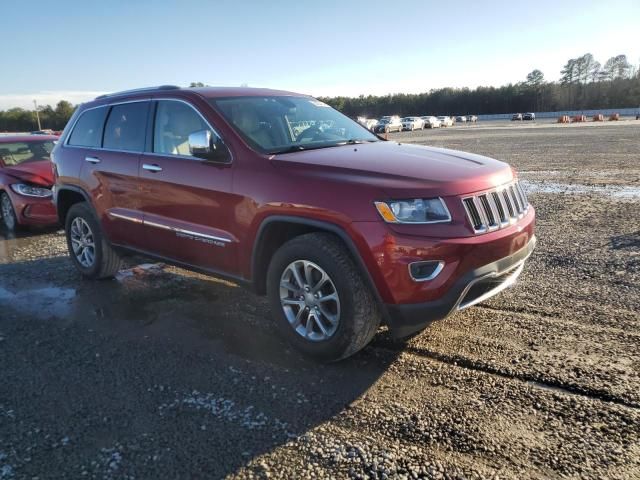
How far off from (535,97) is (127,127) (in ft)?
391

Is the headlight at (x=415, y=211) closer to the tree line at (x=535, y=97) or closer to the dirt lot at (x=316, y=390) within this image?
the dirt lot at (x=316, y=390)

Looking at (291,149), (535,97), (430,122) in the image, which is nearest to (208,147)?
(291,149)

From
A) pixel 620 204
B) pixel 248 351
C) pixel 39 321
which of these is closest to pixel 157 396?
pixel 248 351

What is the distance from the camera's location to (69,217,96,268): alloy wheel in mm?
5750

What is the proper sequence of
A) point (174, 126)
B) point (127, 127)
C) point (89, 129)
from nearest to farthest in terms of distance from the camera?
point (174, 126) → point (127, 127) → point (89, 129)

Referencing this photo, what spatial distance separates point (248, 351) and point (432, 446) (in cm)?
171

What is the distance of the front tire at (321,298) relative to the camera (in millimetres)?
3311

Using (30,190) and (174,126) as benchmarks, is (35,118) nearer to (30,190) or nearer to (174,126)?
(30,190)

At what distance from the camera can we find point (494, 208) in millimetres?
3418

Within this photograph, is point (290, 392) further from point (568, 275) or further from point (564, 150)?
point (564, 150)

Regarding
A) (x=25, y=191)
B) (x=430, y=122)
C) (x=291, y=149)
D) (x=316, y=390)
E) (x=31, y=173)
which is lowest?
(x=316, y=390)

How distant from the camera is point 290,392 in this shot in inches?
128

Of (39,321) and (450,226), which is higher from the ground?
(450,226)

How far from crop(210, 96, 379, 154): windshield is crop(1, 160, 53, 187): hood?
18.3 ft
